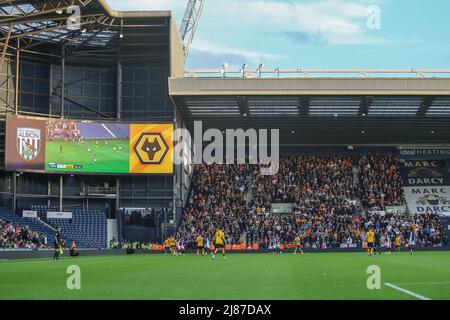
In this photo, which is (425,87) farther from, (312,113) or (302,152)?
(302,152)

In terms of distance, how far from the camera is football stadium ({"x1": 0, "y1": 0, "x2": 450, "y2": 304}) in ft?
207

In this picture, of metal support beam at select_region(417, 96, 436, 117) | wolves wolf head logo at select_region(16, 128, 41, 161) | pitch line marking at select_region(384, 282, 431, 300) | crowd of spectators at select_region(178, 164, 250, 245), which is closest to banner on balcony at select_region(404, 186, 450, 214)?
metal support beam at select_region(417, 96, 436, 117)

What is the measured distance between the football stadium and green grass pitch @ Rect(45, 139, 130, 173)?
0.11m

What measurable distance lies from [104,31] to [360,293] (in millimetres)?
51965

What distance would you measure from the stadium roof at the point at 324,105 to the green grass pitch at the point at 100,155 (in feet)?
21.4

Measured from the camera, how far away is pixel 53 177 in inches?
2746

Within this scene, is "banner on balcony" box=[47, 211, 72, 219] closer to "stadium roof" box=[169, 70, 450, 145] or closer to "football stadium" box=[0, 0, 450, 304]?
"football stadium" box=[0, 0, 450, 304]

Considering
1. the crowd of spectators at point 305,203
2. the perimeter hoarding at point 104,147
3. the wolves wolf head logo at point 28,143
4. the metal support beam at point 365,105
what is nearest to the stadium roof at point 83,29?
the perimeter hoarding at point 104,147

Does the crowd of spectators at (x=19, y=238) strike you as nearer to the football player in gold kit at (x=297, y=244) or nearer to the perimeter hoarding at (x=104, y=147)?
the perimeter hoarding at (x=104, y=147)

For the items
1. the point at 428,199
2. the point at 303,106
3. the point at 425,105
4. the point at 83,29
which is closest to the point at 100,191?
the point at 83,29

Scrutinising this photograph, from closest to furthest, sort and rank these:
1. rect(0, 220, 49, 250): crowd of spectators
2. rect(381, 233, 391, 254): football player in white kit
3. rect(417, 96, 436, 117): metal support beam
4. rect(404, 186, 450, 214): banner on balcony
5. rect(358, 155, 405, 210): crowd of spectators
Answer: rect(0, 220, 49, 250): crowd of spectators
rect(381, 233, 391, 254): football player in white kit
rect(417, 96, 436, 117): metal support beam
rect(358, 155, 405, 210): crowd of spectators
rect(404, 186, 450, 214): banner on balcony

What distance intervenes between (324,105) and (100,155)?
66.1 feet

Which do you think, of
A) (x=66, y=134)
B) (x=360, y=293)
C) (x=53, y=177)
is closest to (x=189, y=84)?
(x=66, y=134)

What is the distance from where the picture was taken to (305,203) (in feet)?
235
